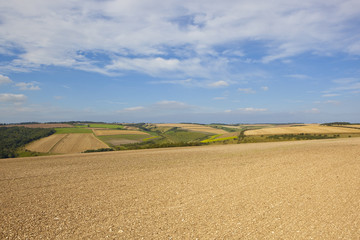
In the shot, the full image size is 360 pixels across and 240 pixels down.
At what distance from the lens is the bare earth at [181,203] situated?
7.92 m

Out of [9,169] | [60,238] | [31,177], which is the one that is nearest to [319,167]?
[60,238]

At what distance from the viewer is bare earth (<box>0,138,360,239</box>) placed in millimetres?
7922

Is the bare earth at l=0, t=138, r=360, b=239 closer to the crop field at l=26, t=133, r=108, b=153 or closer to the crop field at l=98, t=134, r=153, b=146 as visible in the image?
the crop field at l=26, t=133, r=108, b=153

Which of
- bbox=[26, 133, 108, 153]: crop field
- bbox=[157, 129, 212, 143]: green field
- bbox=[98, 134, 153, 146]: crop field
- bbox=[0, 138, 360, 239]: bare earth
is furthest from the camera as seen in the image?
bbox=[157, 129, 212, 143]: green field

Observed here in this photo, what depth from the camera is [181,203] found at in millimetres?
10648

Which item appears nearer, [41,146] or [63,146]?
[41,146]

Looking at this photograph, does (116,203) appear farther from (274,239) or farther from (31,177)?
(31,177)

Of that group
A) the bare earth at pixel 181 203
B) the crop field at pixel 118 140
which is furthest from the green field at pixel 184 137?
the bare earth at pixel 181 203

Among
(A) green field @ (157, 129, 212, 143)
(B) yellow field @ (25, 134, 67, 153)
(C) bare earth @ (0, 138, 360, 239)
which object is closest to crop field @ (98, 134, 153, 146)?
(A) green field @ (157, 129, 212, 143)

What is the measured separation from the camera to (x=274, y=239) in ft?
24.2

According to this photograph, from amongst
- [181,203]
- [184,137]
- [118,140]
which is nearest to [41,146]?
[118,140]

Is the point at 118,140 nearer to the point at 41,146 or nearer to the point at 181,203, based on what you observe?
the point at 41,146

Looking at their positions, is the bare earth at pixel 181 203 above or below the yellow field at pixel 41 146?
above

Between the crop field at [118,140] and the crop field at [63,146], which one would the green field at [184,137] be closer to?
the crop field at [118,140]
